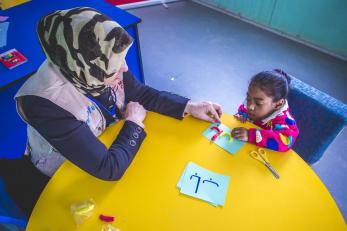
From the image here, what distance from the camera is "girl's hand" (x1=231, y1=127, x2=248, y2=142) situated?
132 cm

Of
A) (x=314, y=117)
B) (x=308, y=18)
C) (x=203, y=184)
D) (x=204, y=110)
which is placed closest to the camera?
(x=203, y=184)

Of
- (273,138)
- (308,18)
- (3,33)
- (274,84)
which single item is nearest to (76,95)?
(273,138)

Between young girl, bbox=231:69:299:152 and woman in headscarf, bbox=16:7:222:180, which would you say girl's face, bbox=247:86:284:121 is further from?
woman in headscarf, bbox=16:7:222:180

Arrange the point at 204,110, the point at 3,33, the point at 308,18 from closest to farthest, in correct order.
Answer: the point at 204,110 → the point at 3,33 → the point at 308,18

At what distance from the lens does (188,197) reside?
43.9 inches

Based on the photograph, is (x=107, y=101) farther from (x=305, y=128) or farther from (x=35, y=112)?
(x=305, y=128)

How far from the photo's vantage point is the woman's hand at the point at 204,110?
1.40 m

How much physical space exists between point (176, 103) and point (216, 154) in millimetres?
342

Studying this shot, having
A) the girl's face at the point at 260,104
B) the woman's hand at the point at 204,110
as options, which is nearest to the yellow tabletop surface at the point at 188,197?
the woman's hand at the point at 204,110

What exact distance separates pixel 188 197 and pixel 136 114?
0.45m

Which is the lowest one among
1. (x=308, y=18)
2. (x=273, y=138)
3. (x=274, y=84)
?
(x=308, y=18)

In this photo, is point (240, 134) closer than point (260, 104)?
Yes

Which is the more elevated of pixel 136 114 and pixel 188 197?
pixel 136 114

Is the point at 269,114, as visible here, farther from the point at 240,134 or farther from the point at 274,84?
the point at 240,134
